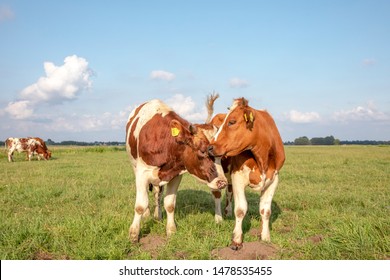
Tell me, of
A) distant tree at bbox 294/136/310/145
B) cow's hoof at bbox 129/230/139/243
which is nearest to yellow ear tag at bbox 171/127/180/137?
cow's hoof at bbox 129/230/139/243

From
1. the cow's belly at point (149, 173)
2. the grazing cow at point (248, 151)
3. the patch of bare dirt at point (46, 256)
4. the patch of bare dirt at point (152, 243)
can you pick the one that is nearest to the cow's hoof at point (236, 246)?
the grazing cow at point (248, 151)

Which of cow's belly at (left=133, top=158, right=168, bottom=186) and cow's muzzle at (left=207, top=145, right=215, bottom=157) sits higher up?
cow's muzzle at (left=207, top=145, right=215, bottom=157)

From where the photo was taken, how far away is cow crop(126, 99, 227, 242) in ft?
17.2

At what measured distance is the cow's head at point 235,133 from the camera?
4.98 m

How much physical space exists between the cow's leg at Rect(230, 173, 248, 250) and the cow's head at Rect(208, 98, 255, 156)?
572 mm

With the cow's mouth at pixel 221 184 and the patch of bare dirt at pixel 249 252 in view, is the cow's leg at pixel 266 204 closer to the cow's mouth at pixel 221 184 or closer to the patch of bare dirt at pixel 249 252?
the patch of bare dirt at pixel 249 252

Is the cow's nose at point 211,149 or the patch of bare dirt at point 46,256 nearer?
the patch of bare dirt at point 46,256

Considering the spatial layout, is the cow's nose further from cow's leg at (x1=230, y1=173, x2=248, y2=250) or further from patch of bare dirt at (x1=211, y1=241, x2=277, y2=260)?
patch of bare dirt at (x1=211, y1=241, x2=277, y2=260)

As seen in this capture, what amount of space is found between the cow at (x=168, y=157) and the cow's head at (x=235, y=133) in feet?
0.93

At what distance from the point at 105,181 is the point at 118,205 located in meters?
4.80

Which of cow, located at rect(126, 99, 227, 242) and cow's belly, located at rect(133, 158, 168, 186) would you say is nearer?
cow, located at rect(126, 99, 227, 242)

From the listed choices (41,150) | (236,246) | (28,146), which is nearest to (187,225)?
(236,246)

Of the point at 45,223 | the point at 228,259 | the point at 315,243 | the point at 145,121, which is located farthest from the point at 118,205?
the point at 315,243

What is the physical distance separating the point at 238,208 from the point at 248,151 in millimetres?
905
